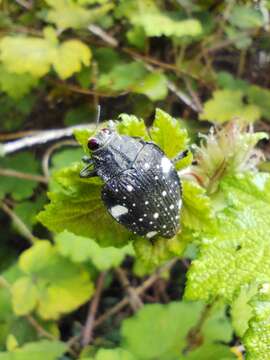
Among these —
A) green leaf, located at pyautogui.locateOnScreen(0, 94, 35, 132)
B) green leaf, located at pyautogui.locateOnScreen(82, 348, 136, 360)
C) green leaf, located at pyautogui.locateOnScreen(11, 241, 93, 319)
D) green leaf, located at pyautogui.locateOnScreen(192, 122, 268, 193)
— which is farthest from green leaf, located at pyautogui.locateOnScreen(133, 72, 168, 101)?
green leaf, located at pyautogui.locateOnScreen(82, 348, 136, 360)

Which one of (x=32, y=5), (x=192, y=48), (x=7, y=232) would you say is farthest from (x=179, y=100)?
(x=7, y=232)

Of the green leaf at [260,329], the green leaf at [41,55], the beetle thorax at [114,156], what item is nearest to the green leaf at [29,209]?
the green leaf at [41,55]

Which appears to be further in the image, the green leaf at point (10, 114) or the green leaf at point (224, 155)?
the green leaf at point (10, 114)

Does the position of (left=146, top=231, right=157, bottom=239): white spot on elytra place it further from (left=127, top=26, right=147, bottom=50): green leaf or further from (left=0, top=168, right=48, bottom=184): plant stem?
(left=127, top=26, right=147, bottom=50): green leaf

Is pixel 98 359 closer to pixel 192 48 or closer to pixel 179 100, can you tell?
pixel 179 100

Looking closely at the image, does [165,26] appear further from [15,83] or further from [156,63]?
[15,83]

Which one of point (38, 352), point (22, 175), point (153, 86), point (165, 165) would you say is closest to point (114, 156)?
point (165, 165)

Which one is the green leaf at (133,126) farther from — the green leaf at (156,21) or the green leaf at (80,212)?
the green leaf at (156,21)
